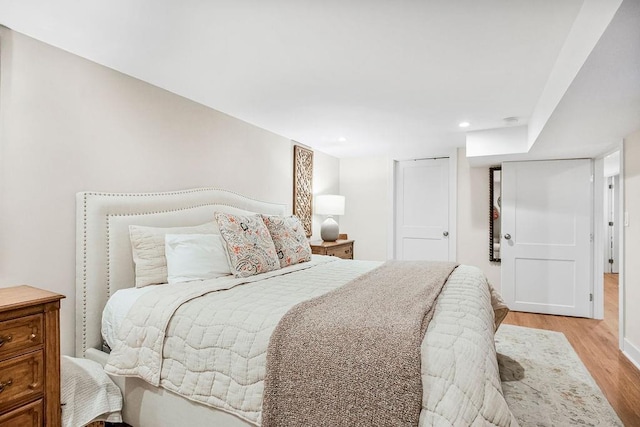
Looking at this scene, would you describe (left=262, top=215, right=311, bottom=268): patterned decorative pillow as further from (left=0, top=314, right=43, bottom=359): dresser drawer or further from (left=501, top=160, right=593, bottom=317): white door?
(left=501, top=160, right=593, bottom=317): white door

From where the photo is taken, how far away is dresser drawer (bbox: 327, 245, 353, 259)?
4.39 metres

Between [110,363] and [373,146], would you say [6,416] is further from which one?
[373,146]

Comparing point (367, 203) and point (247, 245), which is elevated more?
point (367, 203)

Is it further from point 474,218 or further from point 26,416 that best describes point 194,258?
point 474,218

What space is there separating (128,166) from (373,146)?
3.21 meters

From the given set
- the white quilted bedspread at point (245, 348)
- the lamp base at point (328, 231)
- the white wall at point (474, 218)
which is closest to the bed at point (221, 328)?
the white quilted bedspread at point (245, 348)

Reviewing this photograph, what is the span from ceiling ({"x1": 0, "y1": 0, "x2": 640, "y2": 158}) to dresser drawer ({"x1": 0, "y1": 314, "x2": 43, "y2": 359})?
4.73ft

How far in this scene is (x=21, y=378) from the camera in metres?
1.49

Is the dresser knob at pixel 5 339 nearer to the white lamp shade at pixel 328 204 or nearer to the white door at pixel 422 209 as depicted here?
the white lamp shade at pixel 328 204

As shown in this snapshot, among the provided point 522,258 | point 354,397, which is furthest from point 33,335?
point 522,258

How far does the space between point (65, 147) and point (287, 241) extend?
165cm

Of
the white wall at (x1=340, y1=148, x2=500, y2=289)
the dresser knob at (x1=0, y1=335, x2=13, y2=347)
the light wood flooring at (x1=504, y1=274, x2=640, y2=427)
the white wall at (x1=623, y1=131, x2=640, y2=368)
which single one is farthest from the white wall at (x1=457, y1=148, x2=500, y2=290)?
the dresser knob at (x1=0, y1=335, x2=13, y2=347)

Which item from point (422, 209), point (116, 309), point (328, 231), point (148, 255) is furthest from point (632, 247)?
point (116, 309)

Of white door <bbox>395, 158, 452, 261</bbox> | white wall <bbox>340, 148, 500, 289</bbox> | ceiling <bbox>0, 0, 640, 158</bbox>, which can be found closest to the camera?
ceiling <bbox>0, 0, 640, 158</bbox>
